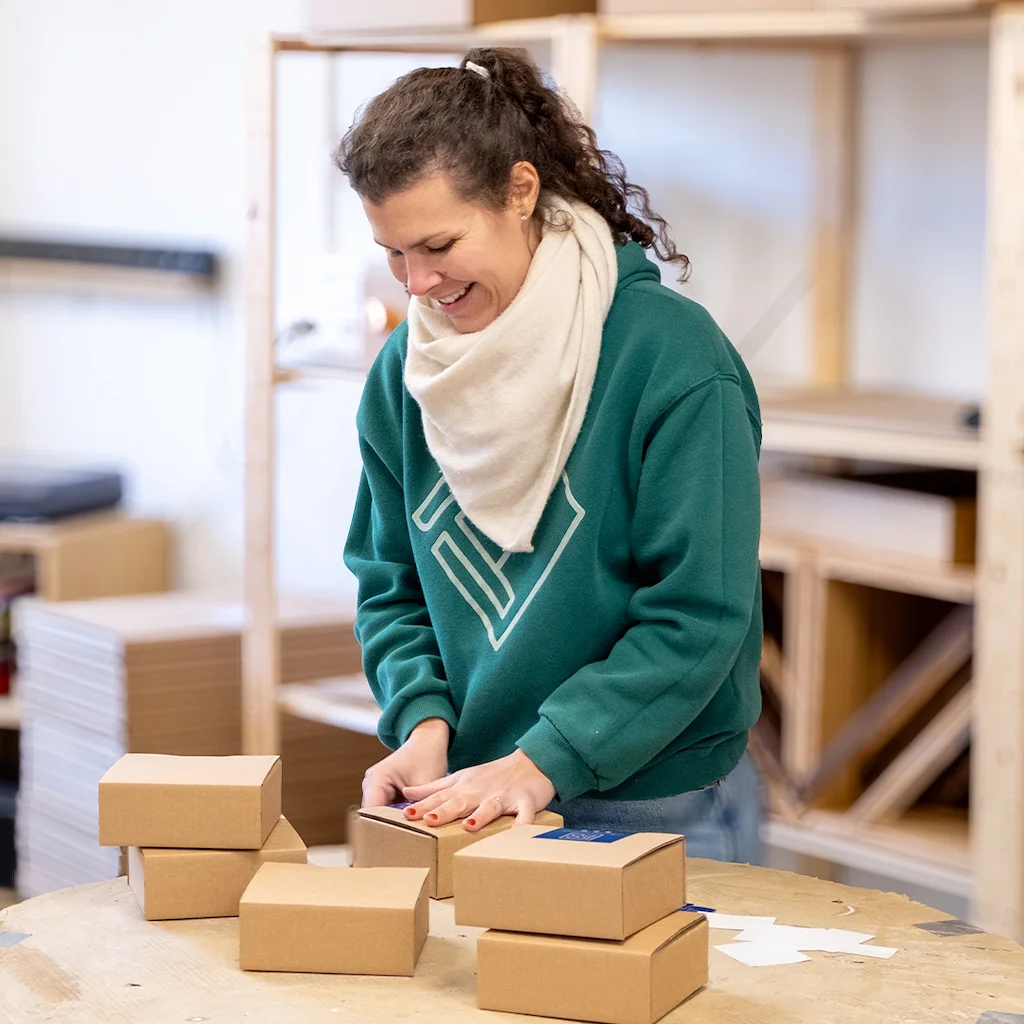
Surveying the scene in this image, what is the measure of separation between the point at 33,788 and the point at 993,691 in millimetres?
1839

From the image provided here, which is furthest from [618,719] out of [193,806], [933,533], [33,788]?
[33,788]

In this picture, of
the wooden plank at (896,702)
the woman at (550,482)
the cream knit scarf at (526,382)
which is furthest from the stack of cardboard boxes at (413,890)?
the wooden plank at (896,702)

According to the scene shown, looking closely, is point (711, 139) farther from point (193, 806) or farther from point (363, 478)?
point (193, 806)

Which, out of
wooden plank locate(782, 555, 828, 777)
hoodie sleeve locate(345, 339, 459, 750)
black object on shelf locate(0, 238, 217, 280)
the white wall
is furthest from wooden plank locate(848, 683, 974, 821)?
black object on shelf locate(0, 238, 217, 280)

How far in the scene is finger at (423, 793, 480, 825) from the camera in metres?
1.31

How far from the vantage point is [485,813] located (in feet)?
4.29

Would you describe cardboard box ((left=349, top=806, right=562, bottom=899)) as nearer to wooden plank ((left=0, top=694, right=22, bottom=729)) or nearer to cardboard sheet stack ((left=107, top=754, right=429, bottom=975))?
cardboard sheet stack ((left=107, top=754, right=429, bottom=975))

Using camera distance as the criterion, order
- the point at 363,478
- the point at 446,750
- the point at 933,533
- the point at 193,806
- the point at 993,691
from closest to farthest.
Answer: the point at 193,806
the point at 446,750
the point at 363,478
the point at 993,691
the point at 933,533

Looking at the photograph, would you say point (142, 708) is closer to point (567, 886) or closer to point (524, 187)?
point (524, 187)

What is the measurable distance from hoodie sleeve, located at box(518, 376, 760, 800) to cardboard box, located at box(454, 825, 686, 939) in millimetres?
208

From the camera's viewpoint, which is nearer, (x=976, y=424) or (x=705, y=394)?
(x=705, y=394)

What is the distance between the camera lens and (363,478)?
1.63 m

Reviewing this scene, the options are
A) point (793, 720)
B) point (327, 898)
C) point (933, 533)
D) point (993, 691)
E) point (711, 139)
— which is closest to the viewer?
point (327, 898)

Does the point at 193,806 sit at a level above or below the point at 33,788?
above
